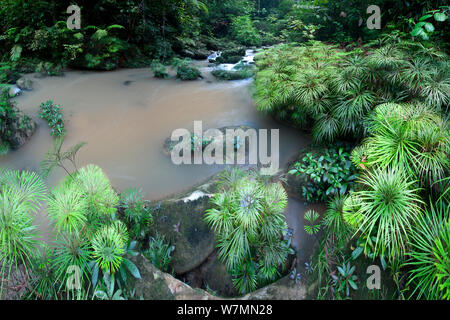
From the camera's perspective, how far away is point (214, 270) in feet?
7.86

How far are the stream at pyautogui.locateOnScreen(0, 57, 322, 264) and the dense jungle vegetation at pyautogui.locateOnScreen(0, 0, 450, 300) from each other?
0.90ft

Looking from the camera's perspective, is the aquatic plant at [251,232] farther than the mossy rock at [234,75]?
No

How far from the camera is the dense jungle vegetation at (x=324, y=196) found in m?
1.67

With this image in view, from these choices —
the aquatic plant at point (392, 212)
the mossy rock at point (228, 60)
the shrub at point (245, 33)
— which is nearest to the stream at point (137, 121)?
the aquatic plant at point (392, 212)

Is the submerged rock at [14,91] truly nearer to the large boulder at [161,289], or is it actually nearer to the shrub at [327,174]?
the large boulder at [161,289]

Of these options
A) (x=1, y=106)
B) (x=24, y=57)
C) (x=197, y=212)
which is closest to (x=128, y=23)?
(x=24, y=57)

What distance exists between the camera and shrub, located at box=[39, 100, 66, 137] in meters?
4.11

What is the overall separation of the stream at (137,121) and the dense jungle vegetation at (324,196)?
0.90 feet

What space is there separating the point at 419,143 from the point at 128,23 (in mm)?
8879

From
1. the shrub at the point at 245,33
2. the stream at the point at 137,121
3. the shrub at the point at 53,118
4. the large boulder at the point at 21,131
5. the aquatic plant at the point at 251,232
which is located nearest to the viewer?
the aquatic plant at the point at 251,232

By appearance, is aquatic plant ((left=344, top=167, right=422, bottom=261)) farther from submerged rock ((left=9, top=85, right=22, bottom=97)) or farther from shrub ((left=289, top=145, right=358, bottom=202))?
submerged rock ((left=9, top=85, right=22, bottom=97))

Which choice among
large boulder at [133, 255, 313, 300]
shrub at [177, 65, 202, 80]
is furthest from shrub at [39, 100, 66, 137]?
large boulder at [133, 255, 313, 300]

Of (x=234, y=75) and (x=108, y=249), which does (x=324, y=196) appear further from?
(x=234, y=75)

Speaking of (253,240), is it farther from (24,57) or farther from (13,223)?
(24,57)
